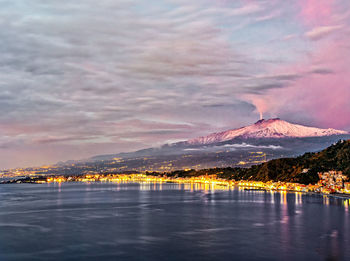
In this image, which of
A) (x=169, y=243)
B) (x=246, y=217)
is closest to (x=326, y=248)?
(x=169, y=243)

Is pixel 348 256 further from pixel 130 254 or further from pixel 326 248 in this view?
pixel 130 254

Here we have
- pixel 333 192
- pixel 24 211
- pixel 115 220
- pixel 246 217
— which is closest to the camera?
pixel 115 220

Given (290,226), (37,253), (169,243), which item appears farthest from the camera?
(290,226)

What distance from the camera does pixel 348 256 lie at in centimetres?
4503

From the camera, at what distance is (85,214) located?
88125 millimetres

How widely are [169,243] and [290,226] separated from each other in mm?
25160

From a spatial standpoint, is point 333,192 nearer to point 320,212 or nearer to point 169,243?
point 320,212

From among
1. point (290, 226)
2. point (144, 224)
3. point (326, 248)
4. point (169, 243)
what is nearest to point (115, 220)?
point (144, 224)

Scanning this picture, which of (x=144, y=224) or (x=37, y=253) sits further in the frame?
(x=144, y=224)

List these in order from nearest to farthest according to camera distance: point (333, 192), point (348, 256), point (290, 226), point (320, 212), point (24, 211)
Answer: point (348, 256)
point (290, 226)
point (320, 212)
point (24, 211)
point (333, 192)

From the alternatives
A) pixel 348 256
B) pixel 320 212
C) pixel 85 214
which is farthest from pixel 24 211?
pixel 348 256

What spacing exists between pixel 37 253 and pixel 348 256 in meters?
36.4

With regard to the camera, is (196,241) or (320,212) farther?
(320,212)

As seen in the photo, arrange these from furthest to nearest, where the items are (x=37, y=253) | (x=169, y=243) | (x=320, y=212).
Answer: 1. (x=320, y=212)
2. (x=169, y=243)
3. (x=37, y=253)
